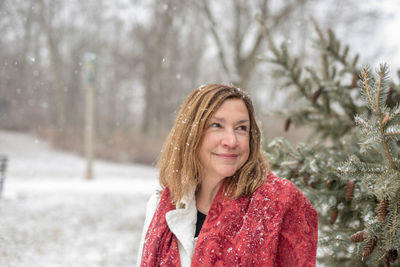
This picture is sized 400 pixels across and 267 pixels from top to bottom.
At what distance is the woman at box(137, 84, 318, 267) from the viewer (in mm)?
1290

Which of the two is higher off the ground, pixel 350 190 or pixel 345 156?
A: pixel 345 156

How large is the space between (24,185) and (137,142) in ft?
29.1

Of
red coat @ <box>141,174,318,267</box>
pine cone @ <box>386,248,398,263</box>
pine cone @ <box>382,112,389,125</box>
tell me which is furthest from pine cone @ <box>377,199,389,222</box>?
pine cone @ <box>382,112,389,125</box>

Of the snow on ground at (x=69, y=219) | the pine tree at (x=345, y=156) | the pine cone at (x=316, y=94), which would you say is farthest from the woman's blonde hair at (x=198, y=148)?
the snow on ground at (x=69, y=219)

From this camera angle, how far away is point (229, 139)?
1.46 m

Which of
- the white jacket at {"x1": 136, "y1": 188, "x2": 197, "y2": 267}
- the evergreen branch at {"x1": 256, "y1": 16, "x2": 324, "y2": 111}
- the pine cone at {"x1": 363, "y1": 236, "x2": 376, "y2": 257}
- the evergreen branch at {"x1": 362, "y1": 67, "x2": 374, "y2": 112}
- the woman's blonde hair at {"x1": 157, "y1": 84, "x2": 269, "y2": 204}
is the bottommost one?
the white jacket at {"x1": 136, "y1": 188, "x2": 197, "y2": 267}

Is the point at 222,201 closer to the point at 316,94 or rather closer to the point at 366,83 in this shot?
the point at 366,83

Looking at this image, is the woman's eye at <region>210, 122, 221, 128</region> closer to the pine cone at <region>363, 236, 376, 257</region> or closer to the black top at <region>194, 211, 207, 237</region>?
the black top at <region>194, 211, 207, 237</region>

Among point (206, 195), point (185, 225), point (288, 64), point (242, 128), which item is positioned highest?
point (288, 64)

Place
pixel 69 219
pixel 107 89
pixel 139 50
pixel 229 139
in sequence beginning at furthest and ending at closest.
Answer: pixel 107 89 < pixel 139 50 < pixel 69 219 < pixel 229 139

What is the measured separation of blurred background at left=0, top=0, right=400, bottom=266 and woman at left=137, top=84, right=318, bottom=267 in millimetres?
536

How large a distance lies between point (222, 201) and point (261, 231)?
0.24m

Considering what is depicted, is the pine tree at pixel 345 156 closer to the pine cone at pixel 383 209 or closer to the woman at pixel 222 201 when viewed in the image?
the pine cone at pixel 383 209

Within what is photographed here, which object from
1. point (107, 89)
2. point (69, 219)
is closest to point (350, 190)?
point (69, 219)
